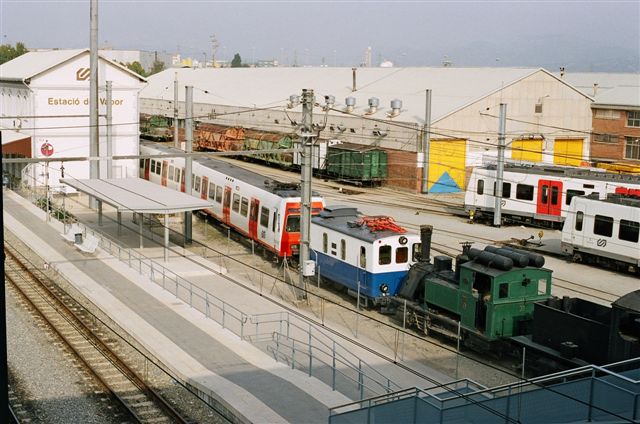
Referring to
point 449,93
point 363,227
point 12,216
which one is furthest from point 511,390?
point 449,93

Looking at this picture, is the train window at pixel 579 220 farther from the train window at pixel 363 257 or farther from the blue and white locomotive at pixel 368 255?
the train window at pixel 363 257

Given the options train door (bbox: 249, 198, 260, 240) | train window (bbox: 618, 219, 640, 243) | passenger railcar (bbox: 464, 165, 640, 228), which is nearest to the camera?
train window (bbox: 618, 219, 640, 243)

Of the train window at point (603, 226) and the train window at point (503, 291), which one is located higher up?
the train window at point (603, 226)

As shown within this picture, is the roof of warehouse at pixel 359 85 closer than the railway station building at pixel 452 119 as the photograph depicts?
No

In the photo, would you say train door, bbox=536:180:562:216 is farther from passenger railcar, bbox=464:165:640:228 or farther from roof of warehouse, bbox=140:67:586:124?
roof of warehouse, bbox=140:67:586:124

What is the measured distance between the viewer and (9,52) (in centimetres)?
14238

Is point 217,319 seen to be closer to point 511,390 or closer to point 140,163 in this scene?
point 511,390

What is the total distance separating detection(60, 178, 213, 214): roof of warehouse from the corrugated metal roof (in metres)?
35.0

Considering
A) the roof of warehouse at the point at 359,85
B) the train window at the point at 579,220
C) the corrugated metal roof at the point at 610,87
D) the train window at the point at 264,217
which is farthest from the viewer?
the corrugated metal roof at the point at 610,87

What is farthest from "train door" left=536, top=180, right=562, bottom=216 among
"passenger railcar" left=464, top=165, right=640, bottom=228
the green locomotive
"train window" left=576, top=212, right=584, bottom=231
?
the green locomotive

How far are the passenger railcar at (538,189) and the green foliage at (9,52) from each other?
11345 cm

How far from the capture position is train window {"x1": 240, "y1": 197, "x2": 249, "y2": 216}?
3139 cm

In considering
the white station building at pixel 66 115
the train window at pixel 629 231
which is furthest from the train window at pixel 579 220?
the white station building at pixel 66 115

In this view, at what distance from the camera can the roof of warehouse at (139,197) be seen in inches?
1107
